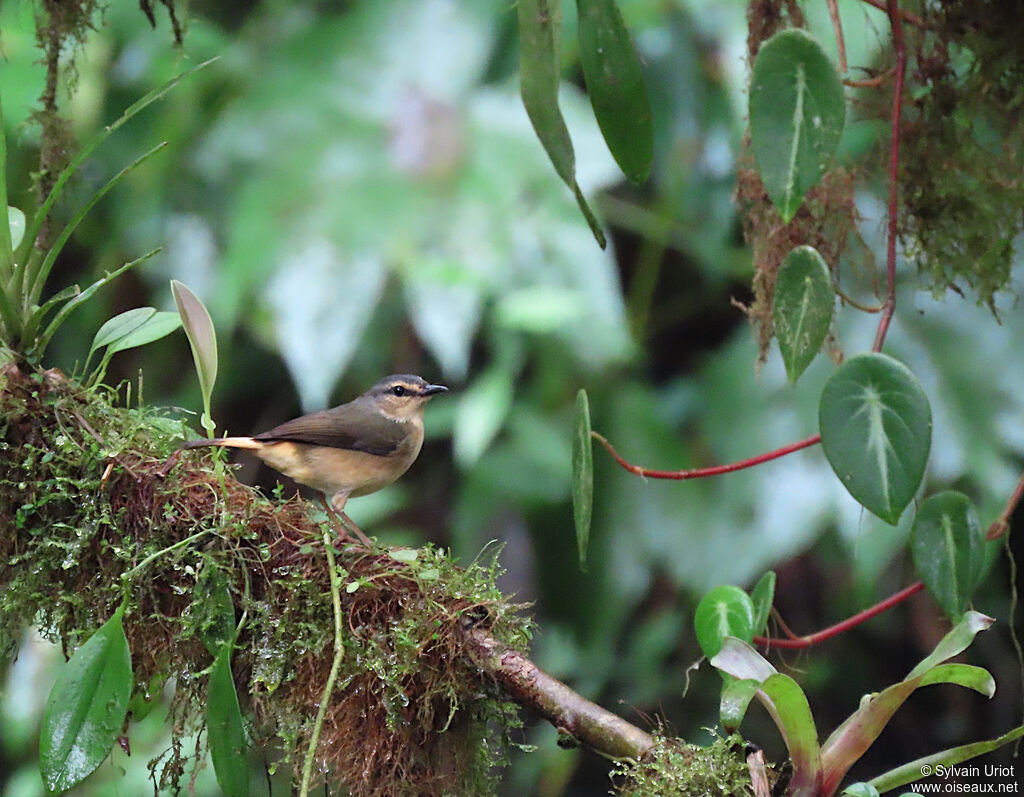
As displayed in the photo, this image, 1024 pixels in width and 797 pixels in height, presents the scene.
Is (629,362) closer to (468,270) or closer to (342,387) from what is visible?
(468,270)

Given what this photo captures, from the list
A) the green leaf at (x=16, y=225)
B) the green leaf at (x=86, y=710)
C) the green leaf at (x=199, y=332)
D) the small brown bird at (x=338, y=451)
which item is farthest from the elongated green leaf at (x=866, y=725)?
the green leaf at (x=16, y=225)

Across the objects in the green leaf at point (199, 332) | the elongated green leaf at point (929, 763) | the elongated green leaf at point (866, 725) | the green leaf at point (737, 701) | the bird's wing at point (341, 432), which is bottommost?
the elongated green leaf at point (929, 763)

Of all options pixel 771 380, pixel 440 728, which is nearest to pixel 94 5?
pixel 440 728

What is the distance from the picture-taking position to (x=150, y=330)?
1691 millimetres

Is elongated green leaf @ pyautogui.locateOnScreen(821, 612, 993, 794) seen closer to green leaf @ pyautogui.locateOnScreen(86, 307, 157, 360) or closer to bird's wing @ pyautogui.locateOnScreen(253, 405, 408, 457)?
green leaf @ pyautogui.locateOnScreen(86, 307, 157, 360)

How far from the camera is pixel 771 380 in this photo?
3576 millimetres

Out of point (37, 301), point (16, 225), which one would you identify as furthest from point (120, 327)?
point (16, 225)

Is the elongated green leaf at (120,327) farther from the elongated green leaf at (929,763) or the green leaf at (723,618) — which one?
the elongated green leaf at (929,763)

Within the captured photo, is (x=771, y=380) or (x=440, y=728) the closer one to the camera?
(x=440, y=728)

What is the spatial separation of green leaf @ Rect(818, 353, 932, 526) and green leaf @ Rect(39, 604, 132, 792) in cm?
101

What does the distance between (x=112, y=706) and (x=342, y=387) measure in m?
2.36

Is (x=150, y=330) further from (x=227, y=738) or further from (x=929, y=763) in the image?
(x=929, y=763)

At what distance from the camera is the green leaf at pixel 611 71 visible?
1441mm

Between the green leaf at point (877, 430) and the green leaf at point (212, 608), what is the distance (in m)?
0.90
